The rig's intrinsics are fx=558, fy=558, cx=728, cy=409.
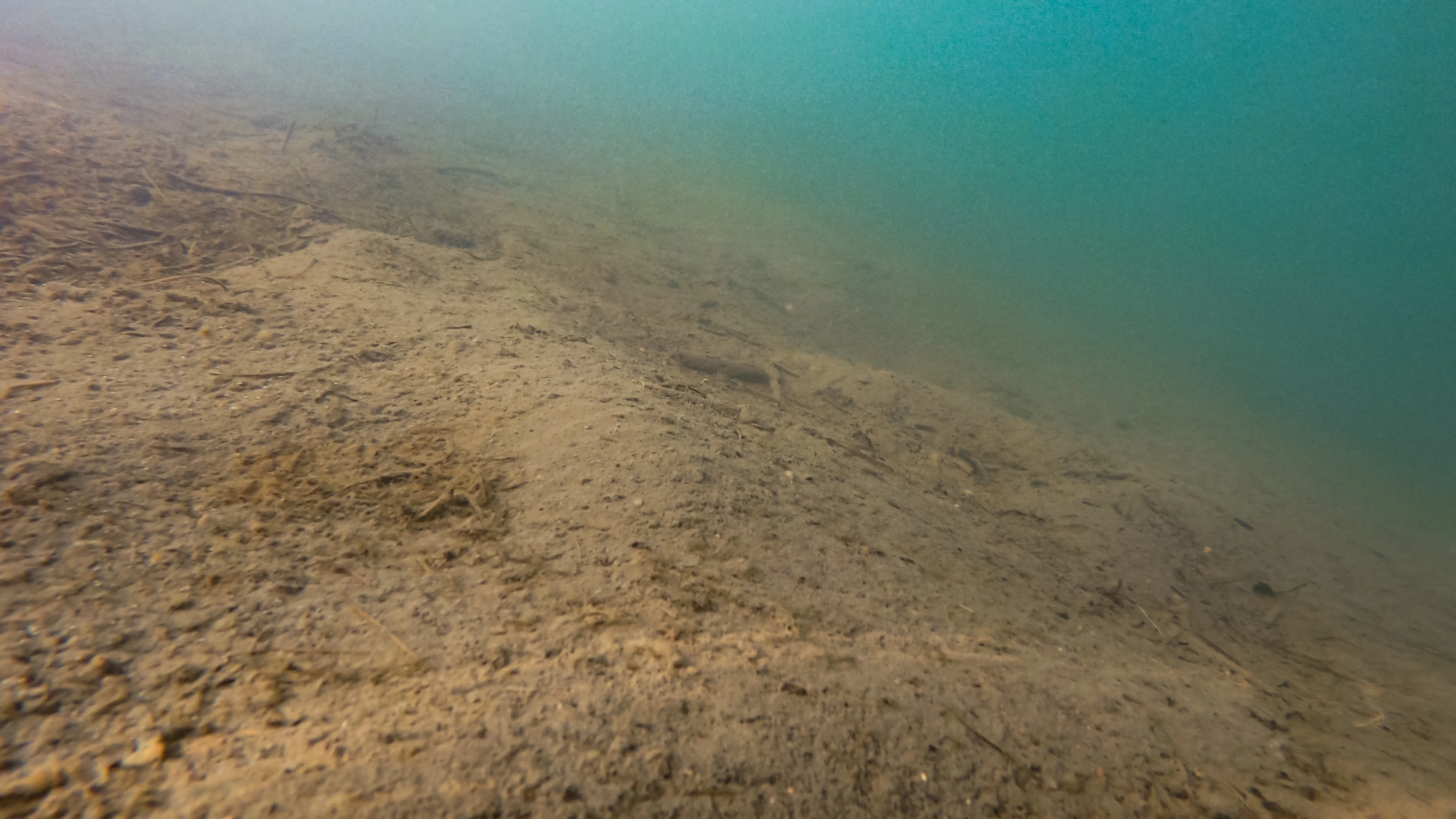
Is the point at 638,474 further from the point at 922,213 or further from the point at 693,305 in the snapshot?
the point at 922,213

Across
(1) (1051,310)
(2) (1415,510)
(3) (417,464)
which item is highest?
(3) (417,464)

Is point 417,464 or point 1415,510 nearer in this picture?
point 417,464

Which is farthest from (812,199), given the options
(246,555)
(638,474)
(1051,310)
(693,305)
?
(246,555)

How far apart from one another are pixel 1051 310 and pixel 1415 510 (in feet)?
19.6

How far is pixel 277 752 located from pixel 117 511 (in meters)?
1.15

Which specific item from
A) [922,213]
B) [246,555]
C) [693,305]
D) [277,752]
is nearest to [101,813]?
[277,752]

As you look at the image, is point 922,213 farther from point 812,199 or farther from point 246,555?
point 246,555

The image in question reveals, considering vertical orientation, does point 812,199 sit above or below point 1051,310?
above

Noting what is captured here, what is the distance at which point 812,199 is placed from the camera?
46.1 ft

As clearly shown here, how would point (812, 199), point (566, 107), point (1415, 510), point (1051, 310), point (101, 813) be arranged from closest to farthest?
point (101, 813)
point (1415, 510)
point (1051, 310)
point (812, 199)
point (566, 107)

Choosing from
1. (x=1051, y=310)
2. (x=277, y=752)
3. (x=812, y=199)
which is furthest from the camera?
(x=812, y=199)

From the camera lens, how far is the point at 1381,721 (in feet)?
8.29

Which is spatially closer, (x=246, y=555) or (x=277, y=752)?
(x=277, y=752)

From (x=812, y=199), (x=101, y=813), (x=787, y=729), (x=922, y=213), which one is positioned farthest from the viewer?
(x=922, y=213)
